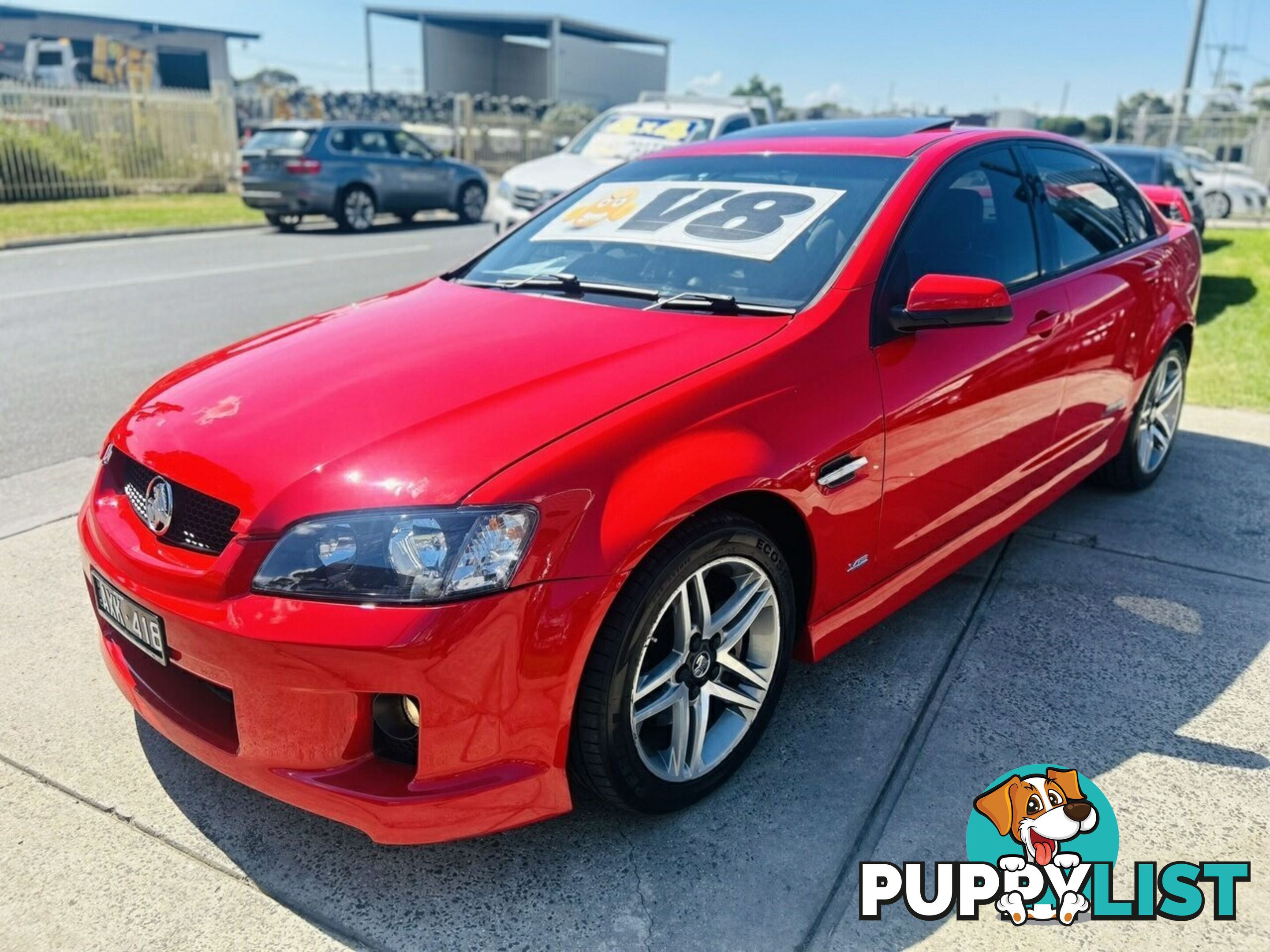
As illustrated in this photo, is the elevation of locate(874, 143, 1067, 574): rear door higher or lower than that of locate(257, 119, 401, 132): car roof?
lower

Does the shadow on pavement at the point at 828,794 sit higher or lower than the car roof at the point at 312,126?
lower

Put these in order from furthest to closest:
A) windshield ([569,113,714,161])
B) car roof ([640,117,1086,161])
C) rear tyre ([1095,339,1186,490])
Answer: windshield ([569,113,714,161]), rear tyre ([1095,339,1186,490]), car roof ([640,117,1086,161])

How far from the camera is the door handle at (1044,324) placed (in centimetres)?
345

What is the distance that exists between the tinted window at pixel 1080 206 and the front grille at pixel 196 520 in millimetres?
3031

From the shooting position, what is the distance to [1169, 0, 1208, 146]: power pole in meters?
27.8

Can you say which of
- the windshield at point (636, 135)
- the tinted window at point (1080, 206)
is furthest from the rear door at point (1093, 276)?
the windshield at point (636, 135)

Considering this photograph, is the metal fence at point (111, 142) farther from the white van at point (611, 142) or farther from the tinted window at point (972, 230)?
the tinted window at point (972, 230)

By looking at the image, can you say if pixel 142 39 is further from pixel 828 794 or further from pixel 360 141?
pixel 828 794

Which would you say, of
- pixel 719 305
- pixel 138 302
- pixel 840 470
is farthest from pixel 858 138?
pixel 138 302

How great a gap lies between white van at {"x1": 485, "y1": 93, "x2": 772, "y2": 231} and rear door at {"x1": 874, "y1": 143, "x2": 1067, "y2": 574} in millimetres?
8099

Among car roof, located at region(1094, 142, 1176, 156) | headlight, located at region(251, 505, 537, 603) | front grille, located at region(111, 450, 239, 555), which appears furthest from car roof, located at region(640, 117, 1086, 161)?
car roof, located at region(1094, 142, 1176, 156)

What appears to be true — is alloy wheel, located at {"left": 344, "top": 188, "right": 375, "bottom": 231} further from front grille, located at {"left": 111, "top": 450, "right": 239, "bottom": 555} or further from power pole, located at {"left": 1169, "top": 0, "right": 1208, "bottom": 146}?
power pole, located at {"left": 1169, "top": 0, "right": 1208, "bottom": 146}

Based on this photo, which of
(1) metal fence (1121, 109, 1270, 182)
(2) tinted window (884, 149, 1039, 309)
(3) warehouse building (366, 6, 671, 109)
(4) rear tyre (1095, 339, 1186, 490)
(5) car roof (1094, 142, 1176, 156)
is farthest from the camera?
(3) warehouse building (366, 6, 671, 109)

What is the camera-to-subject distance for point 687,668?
2.46 meters
